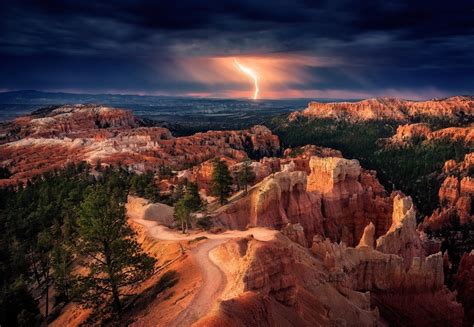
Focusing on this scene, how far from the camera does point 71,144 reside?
151125mm

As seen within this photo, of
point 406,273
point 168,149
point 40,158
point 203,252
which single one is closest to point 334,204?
point 406,273

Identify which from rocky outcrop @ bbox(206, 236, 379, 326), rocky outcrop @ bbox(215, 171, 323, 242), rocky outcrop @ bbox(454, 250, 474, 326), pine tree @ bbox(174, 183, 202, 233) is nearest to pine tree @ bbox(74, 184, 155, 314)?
rocky outcrop @ bbox(206, 236, 379, 326)

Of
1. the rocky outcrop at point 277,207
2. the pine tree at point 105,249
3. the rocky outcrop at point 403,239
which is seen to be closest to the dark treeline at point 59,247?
the pine tree at point 105,249

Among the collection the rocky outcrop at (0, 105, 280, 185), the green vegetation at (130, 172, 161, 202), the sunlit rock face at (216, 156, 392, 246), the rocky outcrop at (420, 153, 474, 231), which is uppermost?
the sunlit rock face at (216, 156, 392, 246)

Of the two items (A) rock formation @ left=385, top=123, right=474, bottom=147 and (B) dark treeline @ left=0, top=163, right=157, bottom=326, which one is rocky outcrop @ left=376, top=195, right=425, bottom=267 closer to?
(B) dark treeline @ left=0, top=163, right=157, bottom=326

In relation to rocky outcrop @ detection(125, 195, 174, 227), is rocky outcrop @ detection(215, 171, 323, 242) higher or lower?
higher

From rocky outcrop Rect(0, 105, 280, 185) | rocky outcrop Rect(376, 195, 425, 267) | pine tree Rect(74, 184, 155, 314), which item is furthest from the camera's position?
rocky outcrop Rect(0, 105, 280, 185)

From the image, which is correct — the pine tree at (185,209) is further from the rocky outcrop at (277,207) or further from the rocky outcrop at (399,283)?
the rocky outcrop at (399,283)

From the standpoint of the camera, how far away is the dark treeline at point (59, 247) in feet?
79.8

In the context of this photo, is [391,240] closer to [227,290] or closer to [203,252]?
[203,252]

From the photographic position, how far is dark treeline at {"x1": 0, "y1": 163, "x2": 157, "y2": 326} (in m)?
24.3

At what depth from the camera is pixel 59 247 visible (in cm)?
3944

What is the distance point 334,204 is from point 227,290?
108ft

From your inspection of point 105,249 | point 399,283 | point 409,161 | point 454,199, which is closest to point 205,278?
point 105,249
